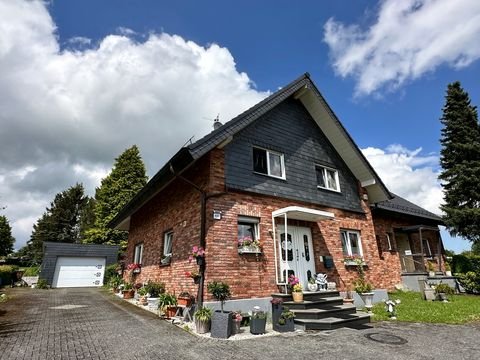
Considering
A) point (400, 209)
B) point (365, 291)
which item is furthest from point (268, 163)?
point (400, 209)

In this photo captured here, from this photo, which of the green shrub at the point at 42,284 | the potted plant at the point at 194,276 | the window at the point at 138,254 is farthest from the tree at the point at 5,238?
the potted plant at the point at 194,276

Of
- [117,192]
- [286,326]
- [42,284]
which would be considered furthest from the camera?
[117,192]

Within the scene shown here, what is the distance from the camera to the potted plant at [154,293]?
30.6 feet

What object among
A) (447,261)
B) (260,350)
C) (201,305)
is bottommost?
(260,350)

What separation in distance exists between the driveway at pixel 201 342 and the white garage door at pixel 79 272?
687 inches

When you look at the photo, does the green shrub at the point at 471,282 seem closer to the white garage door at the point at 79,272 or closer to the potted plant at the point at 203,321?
the potted plant at the point at 203,321

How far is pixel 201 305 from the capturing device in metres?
6.95

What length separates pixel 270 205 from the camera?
29.9 feet

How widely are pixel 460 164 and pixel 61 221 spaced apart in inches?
2151

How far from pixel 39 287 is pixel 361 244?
2243 centimetres

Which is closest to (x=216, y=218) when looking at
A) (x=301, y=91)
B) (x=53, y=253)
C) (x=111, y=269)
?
(x=301, y=91)

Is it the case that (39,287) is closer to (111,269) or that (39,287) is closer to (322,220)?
(111,269)

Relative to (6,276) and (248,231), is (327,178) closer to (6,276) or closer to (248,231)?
(248,231)

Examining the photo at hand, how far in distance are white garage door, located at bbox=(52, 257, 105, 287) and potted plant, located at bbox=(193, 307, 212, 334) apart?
20963 millimetres
